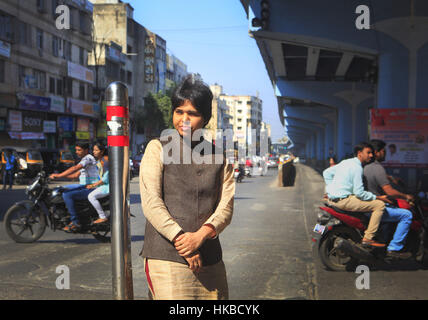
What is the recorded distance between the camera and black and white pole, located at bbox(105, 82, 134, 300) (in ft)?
8.35

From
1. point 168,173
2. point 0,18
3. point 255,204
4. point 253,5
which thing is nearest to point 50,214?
point 168,173

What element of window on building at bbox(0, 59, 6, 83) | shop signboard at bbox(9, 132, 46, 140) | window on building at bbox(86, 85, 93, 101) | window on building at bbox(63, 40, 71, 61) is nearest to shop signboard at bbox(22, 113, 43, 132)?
shop signboard at bbox(9, 132, 46, 140)

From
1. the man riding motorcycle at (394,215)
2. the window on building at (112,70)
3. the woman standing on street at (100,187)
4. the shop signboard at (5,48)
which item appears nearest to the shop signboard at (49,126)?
the shop signboard at (5,48)

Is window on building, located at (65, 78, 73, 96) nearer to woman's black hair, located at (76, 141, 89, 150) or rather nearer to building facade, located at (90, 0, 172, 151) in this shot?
building facade, located at (90, 0, 172, 151)

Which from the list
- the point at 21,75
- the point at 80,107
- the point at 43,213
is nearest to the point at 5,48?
the point at 21,75

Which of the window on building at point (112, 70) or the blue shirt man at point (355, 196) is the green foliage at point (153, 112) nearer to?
the window on building at point (112, 70)

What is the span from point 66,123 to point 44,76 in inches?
182

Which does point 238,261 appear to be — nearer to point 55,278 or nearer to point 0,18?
point 55,278

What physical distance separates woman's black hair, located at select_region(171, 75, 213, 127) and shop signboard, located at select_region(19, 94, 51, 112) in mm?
31778

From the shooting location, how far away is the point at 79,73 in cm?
4175

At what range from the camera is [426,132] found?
15.2 metres

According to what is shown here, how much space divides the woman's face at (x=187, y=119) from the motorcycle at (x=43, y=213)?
558 centimetres

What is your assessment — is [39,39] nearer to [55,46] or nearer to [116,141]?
[55,46]

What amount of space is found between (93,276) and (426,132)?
39.8 feet
